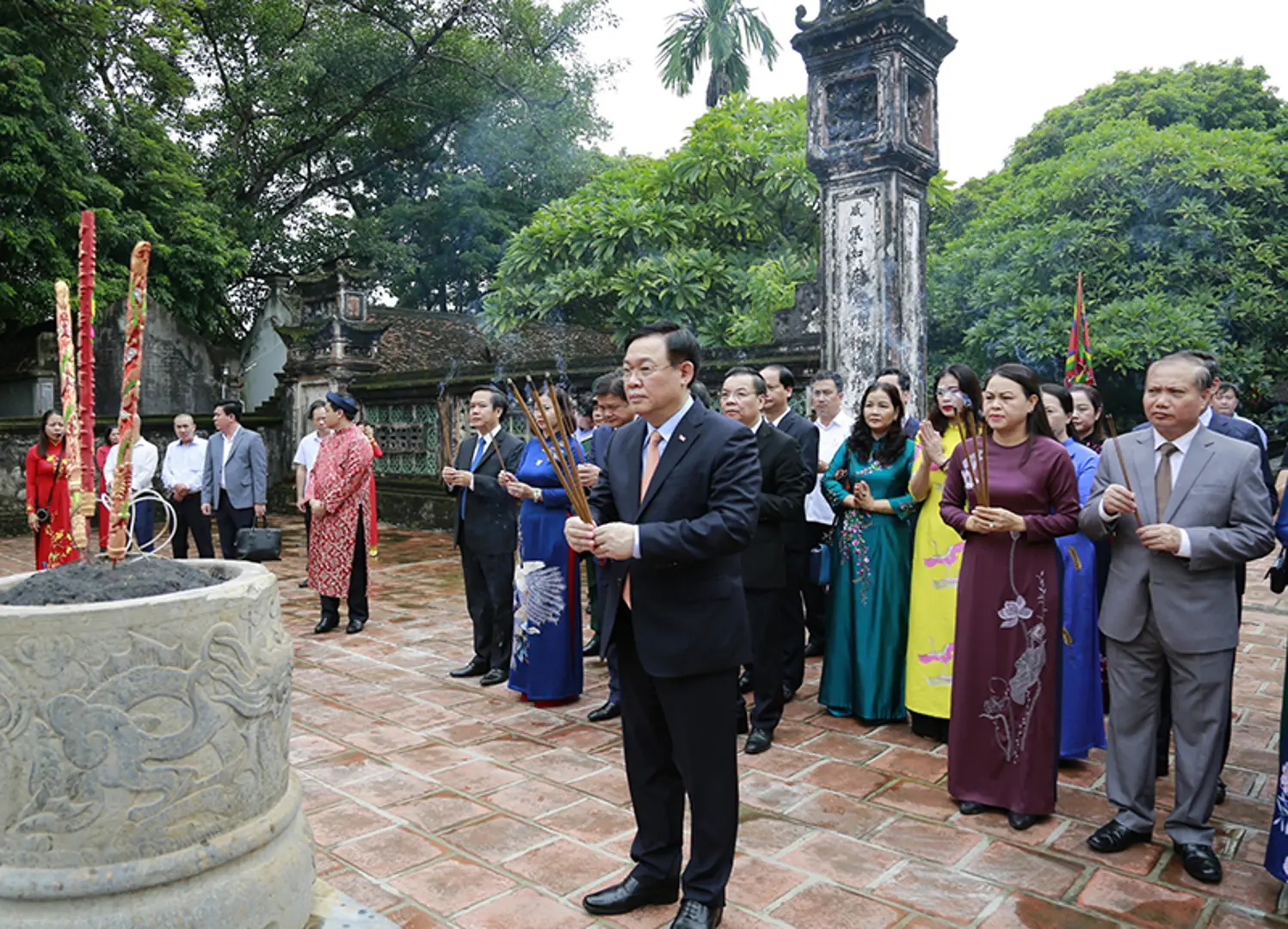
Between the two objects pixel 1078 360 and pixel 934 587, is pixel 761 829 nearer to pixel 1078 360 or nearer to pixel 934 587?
pixel 934 587

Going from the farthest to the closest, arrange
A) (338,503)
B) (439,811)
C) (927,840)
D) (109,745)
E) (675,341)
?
(338,503), (439,811), (927,840), (675,341), (109,745)

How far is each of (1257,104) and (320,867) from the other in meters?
17.7

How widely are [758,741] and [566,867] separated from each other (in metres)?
1.34

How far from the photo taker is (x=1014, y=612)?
3.53 metres

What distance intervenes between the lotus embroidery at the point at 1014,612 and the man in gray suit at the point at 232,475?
6219 millimetres

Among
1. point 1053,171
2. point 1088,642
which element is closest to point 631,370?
point 1088,642

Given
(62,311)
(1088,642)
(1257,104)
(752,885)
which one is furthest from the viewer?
(1257,104)

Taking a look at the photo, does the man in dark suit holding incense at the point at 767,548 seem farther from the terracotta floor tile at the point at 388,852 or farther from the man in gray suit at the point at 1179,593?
the terracotta floor tile at the point at 388,852

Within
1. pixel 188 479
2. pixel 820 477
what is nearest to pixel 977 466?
pixel 820 477

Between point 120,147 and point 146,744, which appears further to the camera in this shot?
point 120,147

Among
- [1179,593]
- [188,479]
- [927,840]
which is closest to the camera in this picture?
[1179,593]

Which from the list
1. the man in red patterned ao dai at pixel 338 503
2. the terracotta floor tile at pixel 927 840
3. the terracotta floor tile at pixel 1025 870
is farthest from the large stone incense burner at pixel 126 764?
the man in red patterned ao dai at pixel 338 503

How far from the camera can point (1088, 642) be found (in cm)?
421

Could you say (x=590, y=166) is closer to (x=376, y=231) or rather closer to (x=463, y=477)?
(x=376, y=231)
